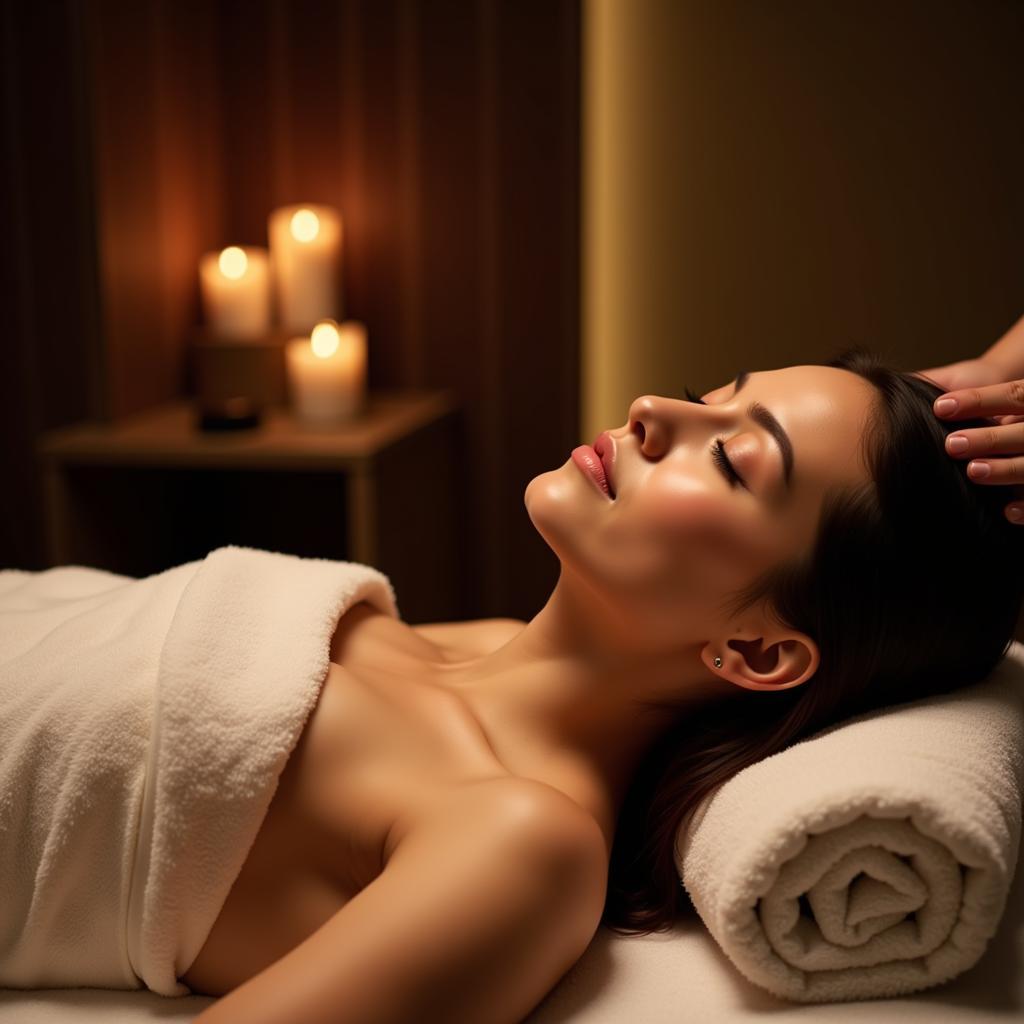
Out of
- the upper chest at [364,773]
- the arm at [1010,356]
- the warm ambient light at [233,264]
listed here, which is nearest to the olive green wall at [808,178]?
the arm at [1010,356]

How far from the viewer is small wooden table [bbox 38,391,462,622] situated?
2.17m

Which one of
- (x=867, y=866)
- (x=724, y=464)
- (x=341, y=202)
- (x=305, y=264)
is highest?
(x=341, y=202)

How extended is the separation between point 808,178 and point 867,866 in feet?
3.89

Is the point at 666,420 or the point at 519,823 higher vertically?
the point at 666,420

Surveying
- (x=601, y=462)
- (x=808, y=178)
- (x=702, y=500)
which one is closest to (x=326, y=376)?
(x=808, y=178)

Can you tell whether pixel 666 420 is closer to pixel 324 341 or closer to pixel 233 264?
pixel 324 341

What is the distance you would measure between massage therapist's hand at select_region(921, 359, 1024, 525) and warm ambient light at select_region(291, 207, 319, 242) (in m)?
1.60

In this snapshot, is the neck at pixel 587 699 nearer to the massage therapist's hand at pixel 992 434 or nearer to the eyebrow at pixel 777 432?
the eyebrow at pixel 777 432

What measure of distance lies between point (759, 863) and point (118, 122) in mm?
1939

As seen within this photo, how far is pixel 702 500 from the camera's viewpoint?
1058 millimetres

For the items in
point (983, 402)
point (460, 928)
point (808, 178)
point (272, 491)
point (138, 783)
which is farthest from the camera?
point (272, 491)

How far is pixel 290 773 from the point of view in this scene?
39.6 inches

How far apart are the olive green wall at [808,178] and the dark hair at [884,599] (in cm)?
74

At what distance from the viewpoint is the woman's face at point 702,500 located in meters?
1.06
